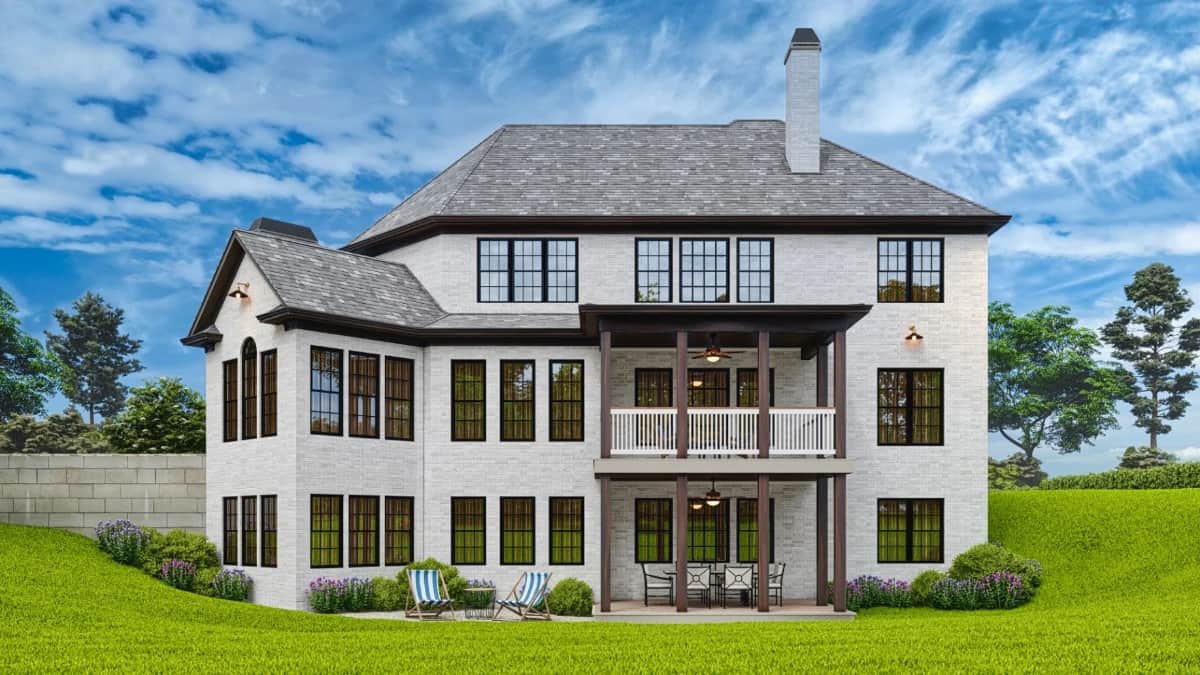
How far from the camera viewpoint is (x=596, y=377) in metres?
26.4

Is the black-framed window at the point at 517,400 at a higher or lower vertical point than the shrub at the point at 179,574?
higher

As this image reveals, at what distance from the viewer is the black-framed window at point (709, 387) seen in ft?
88.5

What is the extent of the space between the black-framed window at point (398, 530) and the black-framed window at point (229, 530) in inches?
123

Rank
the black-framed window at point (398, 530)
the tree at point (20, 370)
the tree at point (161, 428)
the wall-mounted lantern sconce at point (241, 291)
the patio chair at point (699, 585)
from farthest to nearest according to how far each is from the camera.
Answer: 1. the tree at point (20, 370)
2. the tree at point (161, 428)
3. the black-framed window at point (398, 530)
4. the wall-mounted lantern sconce at point (241, 291)
5. the patio chair at point (699, 585)

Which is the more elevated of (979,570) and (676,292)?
(676,292)

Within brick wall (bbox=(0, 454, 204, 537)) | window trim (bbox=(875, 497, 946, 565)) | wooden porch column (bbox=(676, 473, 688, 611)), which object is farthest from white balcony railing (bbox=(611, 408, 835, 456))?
brick wall (bbox=(0, 454, 204, 537))

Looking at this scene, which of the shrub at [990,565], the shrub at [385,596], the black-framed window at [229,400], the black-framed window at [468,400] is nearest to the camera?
the shrub at [385,596]

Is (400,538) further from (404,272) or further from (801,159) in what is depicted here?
(801,159)

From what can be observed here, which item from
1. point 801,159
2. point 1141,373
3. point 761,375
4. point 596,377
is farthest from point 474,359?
point 1141,373

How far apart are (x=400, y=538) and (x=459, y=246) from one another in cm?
675

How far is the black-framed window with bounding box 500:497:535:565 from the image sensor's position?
26.1 metres

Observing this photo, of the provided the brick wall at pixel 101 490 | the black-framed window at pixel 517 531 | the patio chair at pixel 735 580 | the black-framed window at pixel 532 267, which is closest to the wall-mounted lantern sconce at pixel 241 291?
the brick wall at pixel 101 490

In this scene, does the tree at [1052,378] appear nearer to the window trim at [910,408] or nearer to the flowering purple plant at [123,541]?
the window trim at [910,408]

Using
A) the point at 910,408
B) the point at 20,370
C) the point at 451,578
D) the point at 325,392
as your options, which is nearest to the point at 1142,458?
the point at 910,408
